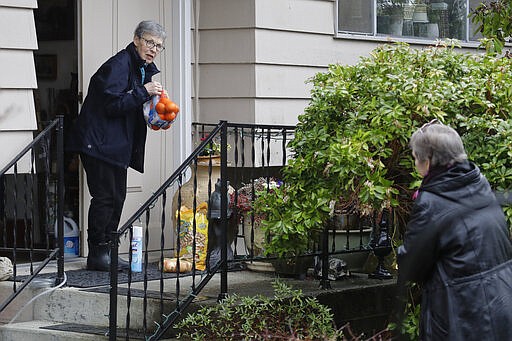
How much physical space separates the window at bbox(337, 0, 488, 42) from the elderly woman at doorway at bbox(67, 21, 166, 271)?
8.95ft

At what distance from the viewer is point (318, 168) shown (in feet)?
21.9

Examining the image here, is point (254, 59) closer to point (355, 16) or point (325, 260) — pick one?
point (355, 16)

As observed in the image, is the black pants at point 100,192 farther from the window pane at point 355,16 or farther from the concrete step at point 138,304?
the window pane at point 355,16

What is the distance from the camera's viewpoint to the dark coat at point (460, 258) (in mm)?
5031

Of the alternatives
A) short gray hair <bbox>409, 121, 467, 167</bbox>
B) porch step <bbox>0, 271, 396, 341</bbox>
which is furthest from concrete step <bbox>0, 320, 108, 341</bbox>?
short gray hair <bbox>409, 121, 467, 167</bbox>

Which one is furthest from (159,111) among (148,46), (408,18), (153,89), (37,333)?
(408,18)

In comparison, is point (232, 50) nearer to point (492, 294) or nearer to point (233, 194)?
point (233, 194)

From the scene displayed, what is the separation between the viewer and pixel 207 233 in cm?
790

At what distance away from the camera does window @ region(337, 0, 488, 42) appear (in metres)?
10.3

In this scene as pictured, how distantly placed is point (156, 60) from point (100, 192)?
5.51ft

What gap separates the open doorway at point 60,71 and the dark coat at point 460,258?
4433 mm

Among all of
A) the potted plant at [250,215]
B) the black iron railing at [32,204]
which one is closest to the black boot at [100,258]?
the black iron railing at [32,204]

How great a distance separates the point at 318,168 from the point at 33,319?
2.36 metres

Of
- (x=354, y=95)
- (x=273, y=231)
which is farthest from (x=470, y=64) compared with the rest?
(x=273, y=231)
